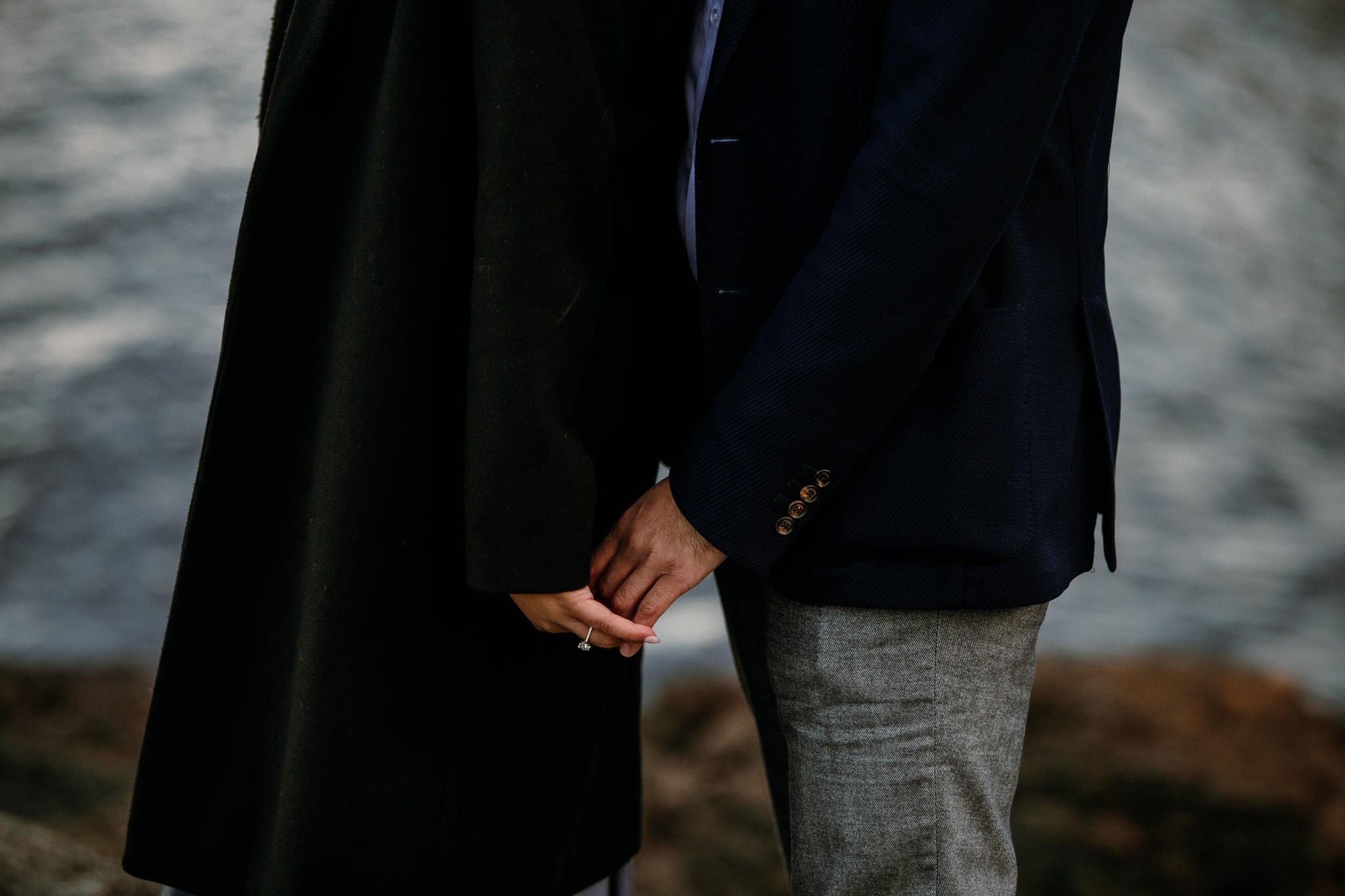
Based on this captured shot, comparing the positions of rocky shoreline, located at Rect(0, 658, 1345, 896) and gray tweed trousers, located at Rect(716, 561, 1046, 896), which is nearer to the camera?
gray tweed trousers, located at Rect(716, 561, 1046, 896)

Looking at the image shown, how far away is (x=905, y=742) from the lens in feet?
2.60

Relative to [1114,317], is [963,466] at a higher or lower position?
lower

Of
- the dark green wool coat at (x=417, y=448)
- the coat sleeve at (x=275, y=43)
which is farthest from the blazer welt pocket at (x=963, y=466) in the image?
the coat sleeve at (x=275, y=43)

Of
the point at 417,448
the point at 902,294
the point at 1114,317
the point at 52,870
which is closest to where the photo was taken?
the point at 902,294

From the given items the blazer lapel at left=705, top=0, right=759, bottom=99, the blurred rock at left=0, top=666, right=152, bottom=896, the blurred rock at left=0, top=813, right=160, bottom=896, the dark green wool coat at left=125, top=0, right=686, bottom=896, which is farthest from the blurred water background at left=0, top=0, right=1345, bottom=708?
the blazer lapel at left=705, top=0, right=759, bottom=99

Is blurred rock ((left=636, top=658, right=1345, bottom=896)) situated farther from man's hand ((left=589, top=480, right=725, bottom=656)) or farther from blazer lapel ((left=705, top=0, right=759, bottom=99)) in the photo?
blazer lapel ((left=705, top=0, right=759, bottom=99))

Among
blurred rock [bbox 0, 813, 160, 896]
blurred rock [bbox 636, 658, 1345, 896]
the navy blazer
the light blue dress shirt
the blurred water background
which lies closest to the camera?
the navy blazer

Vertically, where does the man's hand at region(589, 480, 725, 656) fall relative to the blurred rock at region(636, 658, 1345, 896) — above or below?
above

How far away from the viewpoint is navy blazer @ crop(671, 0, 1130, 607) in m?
0.72

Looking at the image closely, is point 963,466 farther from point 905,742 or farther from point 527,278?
point 527,278

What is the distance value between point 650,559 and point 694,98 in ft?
1.29

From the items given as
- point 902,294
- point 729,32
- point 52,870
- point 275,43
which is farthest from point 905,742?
point 52,870

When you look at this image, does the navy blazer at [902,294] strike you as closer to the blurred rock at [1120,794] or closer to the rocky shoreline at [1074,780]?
the rocky shoreline at [1074,780]

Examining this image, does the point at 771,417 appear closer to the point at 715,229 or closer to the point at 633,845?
the point at 715,229
